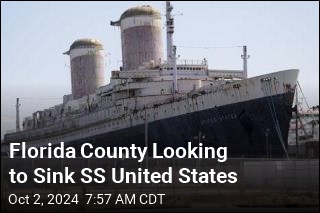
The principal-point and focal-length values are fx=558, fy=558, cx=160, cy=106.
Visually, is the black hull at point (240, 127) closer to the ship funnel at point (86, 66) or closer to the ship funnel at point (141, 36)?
the ship funnel at point (141, 36)

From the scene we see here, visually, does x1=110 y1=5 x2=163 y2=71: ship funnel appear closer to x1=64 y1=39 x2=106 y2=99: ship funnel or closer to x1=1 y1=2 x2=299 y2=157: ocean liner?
x1=1 y1=2 x2=299 y2=157: ocean liner

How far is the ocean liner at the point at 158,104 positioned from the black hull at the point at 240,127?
0.23 feet

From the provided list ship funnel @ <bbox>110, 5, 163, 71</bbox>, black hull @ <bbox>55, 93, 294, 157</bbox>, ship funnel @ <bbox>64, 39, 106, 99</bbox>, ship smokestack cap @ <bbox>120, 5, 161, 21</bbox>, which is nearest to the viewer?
black hull @ <bbox>55, 93, 294, 157</bbox>

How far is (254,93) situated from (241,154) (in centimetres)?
460

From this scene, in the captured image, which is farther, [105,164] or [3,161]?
[105,164]

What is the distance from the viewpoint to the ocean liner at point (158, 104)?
40.3 m

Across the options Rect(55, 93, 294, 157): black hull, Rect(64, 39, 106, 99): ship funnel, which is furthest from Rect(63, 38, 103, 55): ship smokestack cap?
Rect(55, 93, 294, 157): black hull

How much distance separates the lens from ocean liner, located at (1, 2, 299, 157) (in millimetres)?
40281

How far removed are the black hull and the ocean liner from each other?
7 cm

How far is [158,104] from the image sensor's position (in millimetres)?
48031

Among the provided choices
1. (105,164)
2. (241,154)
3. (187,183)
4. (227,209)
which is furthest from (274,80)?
(227,209)

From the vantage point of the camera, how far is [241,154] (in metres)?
41.2

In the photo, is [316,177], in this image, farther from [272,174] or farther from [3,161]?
[3,161]

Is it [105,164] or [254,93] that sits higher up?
[254,93]
